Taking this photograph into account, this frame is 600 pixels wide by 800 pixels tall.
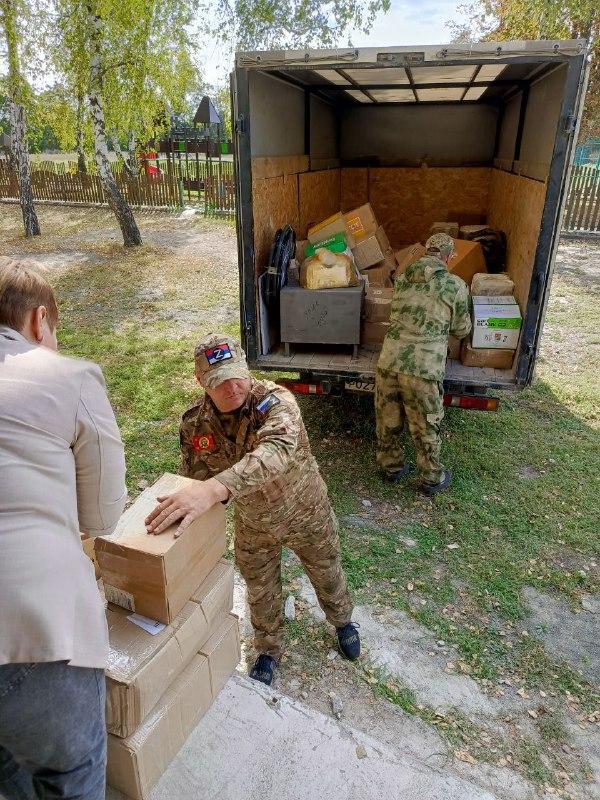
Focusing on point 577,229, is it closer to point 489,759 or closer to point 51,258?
point 51,258

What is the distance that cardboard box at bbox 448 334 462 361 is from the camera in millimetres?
4727

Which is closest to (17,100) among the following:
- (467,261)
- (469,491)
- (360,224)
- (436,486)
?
(360,224)

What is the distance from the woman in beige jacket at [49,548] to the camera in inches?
54.7

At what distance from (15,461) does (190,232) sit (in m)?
Result: 13.8

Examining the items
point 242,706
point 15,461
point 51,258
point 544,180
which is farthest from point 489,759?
point 51,258

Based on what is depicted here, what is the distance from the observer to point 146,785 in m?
1.97

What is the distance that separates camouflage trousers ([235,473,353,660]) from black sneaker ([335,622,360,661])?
1.7 inches

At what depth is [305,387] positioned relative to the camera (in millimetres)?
4699

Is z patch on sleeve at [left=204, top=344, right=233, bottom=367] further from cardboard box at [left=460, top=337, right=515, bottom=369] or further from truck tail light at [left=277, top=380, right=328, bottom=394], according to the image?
cardboard box at [left=460, top=337, right=515, bottom=369]

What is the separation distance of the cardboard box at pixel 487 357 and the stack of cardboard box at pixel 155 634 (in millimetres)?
2967

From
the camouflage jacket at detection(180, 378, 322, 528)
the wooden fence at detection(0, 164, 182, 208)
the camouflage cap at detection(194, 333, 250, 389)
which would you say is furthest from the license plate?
the wooden fence at detection(0, 164, 182, 208)

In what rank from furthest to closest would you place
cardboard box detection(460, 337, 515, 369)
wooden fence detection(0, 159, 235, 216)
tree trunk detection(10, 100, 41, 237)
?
wooden fence detection(0, 159, 235, 216) → tree trunk detection(10, 100, 41, 237) → cardboard box detection(460, 337, 515, 369)

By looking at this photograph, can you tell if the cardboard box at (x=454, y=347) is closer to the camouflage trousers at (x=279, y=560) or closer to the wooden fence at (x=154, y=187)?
the camouflage trousers at (x=279, y=560)

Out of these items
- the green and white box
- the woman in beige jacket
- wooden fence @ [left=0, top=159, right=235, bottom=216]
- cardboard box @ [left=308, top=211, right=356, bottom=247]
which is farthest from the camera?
wooden fence @ [left=0, top=159, right=235, bottom=216]
